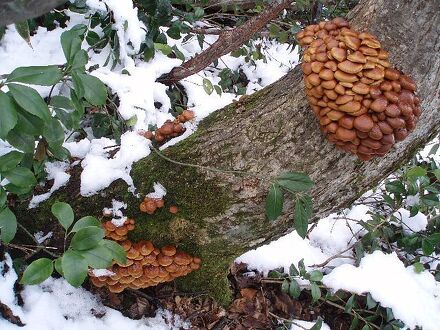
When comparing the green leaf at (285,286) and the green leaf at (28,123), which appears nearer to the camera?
the green leaf at (28,123)

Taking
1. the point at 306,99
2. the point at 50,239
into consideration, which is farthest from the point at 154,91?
the point at 306,99

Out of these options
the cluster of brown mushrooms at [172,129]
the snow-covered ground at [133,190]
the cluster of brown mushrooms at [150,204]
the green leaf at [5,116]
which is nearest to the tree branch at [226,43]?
the snow-covered ground at [133,190]

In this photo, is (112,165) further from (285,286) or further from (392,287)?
(392,287)

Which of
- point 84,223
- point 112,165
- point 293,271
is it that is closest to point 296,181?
point 84,223

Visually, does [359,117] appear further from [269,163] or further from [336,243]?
[336,243]

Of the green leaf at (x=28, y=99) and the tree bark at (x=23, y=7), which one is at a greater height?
the tree bark at (x=23, y=7)

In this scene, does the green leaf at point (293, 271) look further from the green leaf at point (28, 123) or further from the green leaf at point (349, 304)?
the green leaf at point (28, 123)
